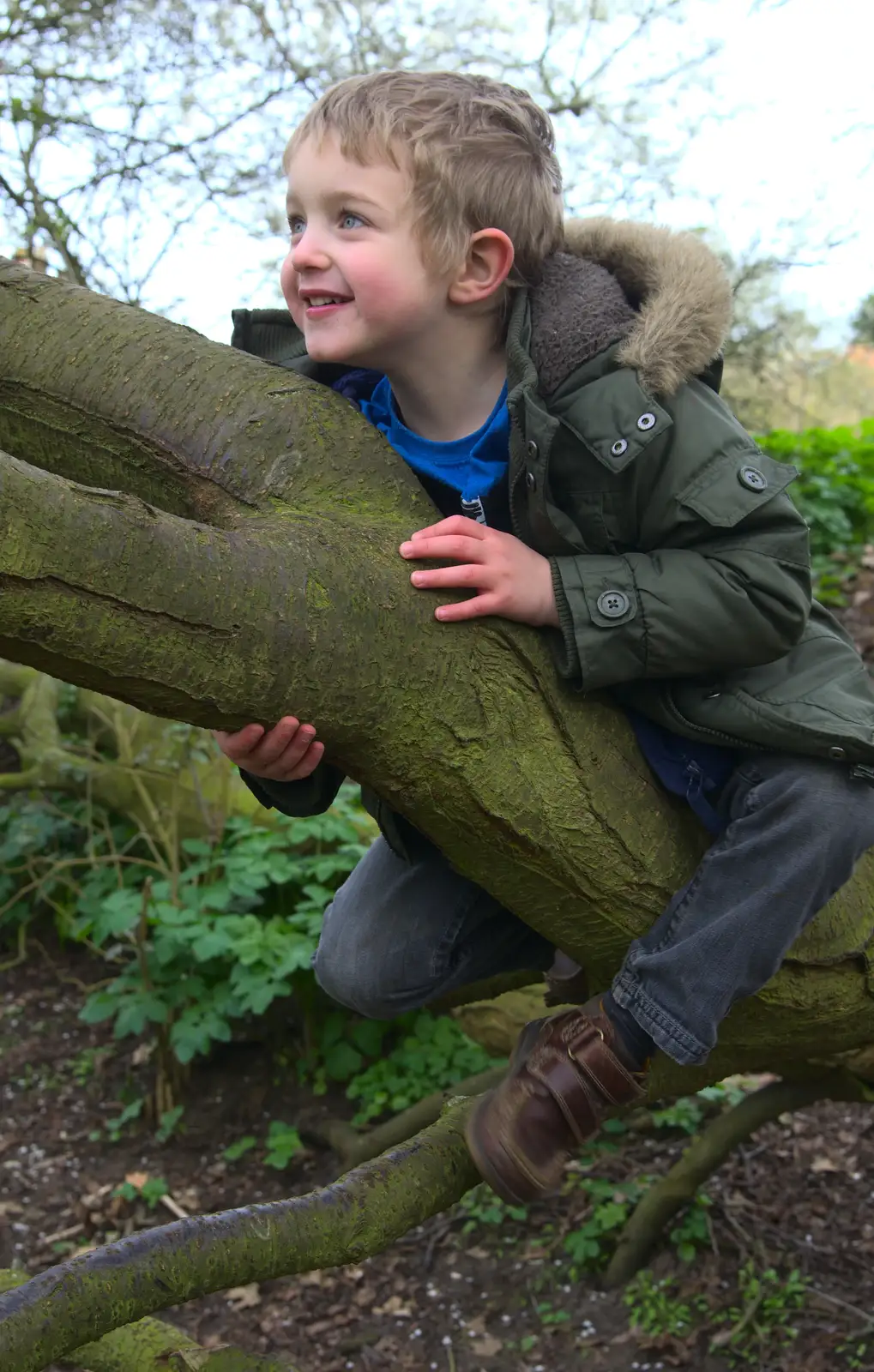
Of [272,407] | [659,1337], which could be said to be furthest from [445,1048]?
[272,407]

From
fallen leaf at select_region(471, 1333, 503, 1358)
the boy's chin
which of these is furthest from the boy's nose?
fallen leaf at select_region(471, 1333, 503, 1358)

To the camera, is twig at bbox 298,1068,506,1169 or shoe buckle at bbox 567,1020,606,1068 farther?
twig at bbox 298,1068,506,1169

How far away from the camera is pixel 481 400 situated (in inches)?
74.7

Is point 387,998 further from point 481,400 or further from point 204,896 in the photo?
point 204,896

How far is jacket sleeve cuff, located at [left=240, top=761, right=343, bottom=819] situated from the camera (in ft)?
6.32

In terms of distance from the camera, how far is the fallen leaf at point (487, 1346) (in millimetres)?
3533

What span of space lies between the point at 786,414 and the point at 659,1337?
7.86 metres

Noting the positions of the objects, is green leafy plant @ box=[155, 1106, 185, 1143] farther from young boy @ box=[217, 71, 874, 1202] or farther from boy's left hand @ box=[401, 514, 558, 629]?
boy's left hand @ box=[401, 514, 558, 629]

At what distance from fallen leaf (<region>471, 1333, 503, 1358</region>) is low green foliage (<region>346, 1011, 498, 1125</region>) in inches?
36.7

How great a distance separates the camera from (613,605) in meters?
1.63

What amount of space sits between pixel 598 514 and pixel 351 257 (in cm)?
50

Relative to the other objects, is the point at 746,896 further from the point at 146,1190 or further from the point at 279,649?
the point at 146,1190

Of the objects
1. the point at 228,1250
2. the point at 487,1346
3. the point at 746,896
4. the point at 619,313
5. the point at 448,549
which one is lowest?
the point at 487,1346

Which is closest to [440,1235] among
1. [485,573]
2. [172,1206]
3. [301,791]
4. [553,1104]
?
[172,1206]
